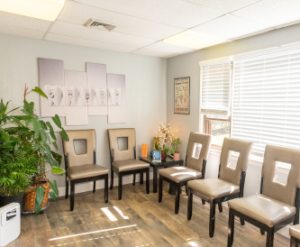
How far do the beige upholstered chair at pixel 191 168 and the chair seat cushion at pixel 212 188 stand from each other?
248 mm

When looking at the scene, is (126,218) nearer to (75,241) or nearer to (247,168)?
A: (75,241)

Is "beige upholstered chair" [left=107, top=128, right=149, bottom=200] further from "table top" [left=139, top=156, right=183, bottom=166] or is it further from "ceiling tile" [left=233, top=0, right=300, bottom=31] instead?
"ceiling tile" [left=233, top=0, right=300, bottom=31]

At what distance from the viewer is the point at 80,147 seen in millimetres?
3602

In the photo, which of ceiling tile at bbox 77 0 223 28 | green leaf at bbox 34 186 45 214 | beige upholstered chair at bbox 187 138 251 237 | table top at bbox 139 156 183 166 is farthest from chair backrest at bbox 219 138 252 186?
green leaf at bbox 34 186 45 214

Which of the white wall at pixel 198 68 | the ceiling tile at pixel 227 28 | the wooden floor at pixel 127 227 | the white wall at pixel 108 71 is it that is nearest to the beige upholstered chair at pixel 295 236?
the wooden floor at pixel 127 227

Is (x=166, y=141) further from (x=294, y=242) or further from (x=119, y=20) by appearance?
(x=294, y=242)

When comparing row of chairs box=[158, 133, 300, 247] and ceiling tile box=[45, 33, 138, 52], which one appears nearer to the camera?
row of chairs box=[158, 133, 300, 247]

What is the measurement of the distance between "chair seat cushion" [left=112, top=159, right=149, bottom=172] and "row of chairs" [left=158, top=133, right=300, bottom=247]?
44cm

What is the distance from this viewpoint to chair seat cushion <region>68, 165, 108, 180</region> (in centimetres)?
307

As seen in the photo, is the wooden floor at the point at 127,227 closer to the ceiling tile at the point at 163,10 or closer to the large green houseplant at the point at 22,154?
the large green houseplant at the point at 22,154

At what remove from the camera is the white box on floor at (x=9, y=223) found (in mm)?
2264

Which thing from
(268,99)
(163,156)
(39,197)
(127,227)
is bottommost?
(127,227)

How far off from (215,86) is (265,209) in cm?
187

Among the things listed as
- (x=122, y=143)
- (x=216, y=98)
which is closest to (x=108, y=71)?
(x=122, y=143)
